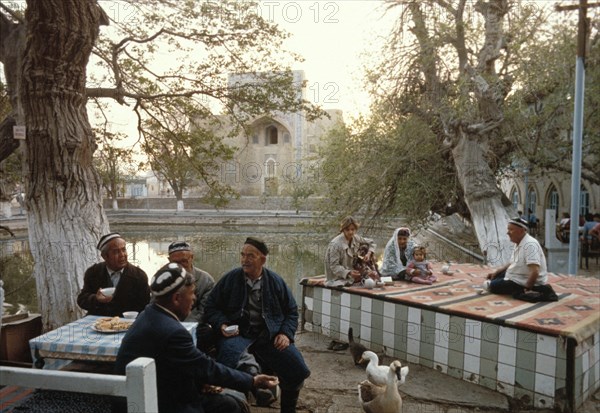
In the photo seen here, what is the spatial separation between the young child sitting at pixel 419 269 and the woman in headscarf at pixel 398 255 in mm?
137

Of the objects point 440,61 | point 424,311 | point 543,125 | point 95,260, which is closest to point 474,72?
point 440,61

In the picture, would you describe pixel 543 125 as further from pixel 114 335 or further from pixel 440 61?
pixel 114 335

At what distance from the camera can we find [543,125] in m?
12.3

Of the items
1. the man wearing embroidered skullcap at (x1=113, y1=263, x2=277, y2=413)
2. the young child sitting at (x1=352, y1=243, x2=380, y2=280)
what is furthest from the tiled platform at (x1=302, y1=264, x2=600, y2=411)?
the man wearing embroidered skullcap at (x1=113, y1=263, x2=277, y2=413)

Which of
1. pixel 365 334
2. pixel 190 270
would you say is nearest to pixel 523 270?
pixel 365 334

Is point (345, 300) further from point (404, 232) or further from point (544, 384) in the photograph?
point (544, 384)

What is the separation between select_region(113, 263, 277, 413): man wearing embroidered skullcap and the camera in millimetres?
2420

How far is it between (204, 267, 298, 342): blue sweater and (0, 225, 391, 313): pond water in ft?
21.2

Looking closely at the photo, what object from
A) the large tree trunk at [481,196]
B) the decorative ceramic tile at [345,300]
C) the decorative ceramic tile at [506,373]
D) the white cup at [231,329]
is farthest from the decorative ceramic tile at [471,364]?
the large tree trunk at [481,196]

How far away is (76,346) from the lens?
325 centimetres

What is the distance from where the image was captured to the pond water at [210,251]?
14482mm

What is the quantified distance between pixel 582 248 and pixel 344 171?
701 centimetres

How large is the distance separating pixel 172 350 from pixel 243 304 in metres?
1.62

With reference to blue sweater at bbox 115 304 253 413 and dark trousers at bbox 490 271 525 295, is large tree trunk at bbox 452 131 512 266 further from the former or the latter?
blue sweater at bbox 115 304 253 413
